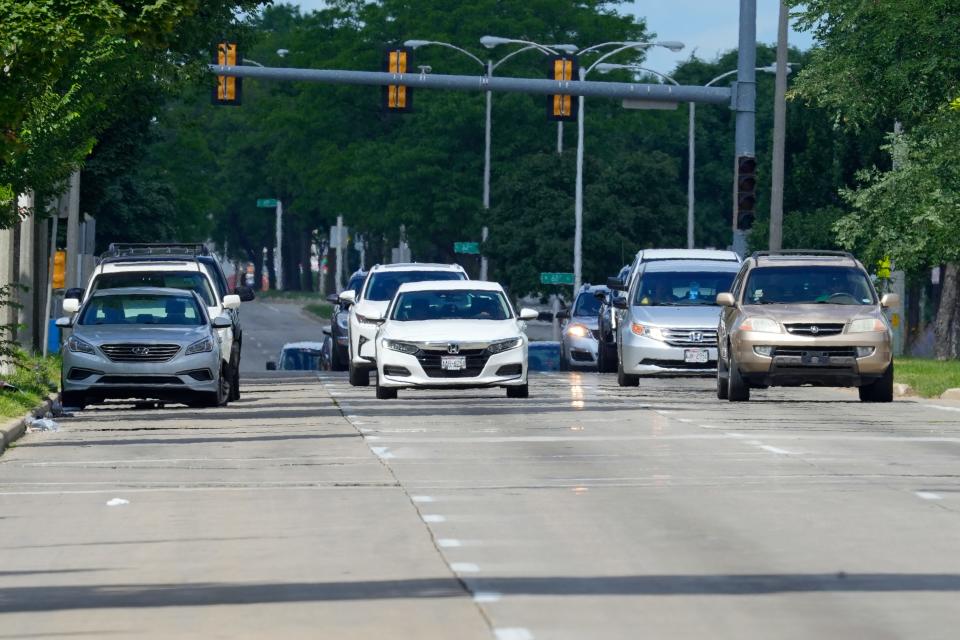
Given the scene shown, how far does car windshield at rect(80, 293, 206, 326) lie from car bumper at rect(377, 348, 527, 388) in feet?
8.05

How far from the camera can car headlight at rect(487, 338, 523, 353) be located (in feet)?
97.9

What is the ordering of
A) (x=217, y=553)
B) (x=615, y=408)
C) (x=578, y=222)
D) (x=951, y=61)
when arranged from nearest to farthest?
(x=217, y=553) < (x=615, y=408) < (x=951, y=61) < (x=578, y=222)

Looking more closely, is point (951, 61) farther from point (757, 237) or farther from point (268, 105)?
point (268, 105)

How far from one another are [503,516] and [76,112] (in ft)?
49.5

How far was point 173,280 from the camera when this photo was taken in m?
33.0

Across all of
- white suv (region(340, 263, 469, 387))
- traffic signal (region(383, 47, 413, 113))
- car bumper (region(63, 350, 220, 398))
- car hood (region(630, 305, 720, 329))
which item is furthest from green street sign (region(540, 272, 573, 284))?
car bumper (region(63, 350, 220, 398))

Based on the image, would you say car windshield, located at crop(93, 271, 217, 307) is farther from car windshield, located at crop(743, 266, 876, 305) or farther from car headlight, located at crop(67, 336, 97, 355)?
car windshield, located at crop(743, 266, 876, 305)

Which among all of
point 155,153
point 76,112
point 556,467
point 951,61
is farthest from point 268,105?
point 556,467

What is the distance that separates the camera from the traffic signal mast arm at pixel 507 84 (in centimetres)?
4597

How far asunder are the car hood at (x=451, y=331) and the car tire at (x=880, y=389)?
4511mm

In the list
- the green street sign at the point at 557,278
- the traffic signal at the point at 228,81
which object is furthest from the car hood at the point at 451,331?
the green street sign at the point at 557,278

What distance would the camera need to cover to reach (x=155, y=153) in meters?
98.7

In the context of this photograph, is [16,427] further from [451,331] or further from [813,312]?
[813,312]

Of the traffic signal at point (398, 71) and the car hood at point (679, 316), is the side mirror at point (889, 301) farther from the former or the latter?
the traffic signal at point (398, 71)
